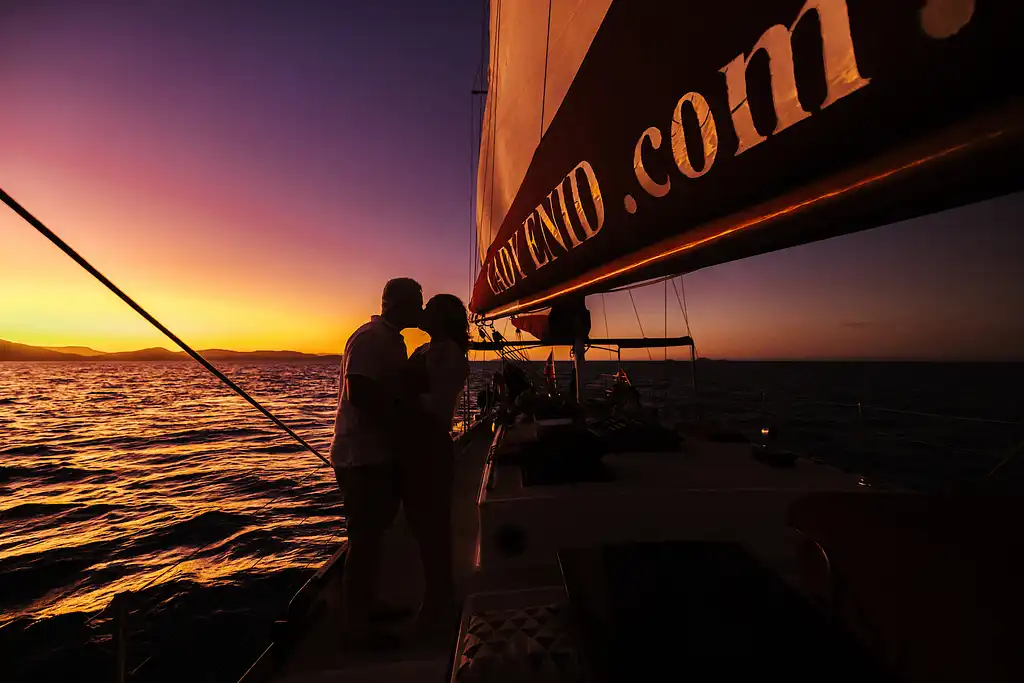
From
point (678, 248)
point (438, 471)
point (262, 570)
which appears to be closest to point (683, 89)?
point (678, 248)

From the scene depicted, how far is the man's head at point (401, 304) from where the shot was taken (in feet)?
8.34

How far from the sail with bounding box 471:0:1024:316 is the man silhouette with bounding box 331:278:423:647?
4.41 ft

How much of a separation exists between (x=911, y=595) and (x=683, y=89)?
4.30 feet

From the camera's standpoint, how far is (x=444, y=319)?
2600mm

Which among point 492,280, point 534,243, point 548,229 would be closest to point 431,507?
point 492,280

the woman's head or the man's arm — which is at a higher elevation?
the woman's head

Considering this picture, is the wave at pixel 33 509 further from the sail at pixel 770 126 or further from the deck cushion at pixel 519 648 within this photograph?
the sail at pixel 770 126

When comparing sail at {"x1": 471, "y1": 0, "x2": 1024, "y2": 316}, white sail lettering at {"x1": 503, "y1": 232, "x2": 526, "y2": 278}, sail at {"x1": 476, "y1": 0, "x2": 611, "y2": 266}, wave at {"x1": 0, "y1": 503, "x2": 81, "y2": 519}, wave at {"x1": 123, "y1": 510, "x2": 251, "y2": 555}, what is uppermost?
sail at {"x1": 476, "y1": 0, "x2": 611, "y2": 266}

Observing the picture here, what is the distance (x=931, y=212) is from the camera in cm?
62

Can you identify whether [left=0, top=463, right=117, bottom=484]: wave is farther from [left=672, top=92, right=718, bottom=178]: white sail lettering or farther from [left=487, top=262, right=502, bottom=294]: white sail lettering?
Answer: [left=672, top=92, right=718, bottom=178]: white sail lettering

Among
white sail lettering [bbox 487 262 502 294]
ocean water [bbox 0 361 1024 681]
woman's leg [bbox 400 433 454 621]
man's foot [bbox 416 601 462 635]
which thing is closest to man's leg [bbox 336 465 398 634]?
woman's leg [bbox 400 433 454 621]

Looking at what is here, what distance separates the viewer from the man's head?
8.34ft

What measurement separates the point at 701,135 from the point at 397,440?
213 cm

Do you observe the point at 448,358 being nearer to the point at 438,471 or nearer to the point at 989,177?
the point at 438,471
